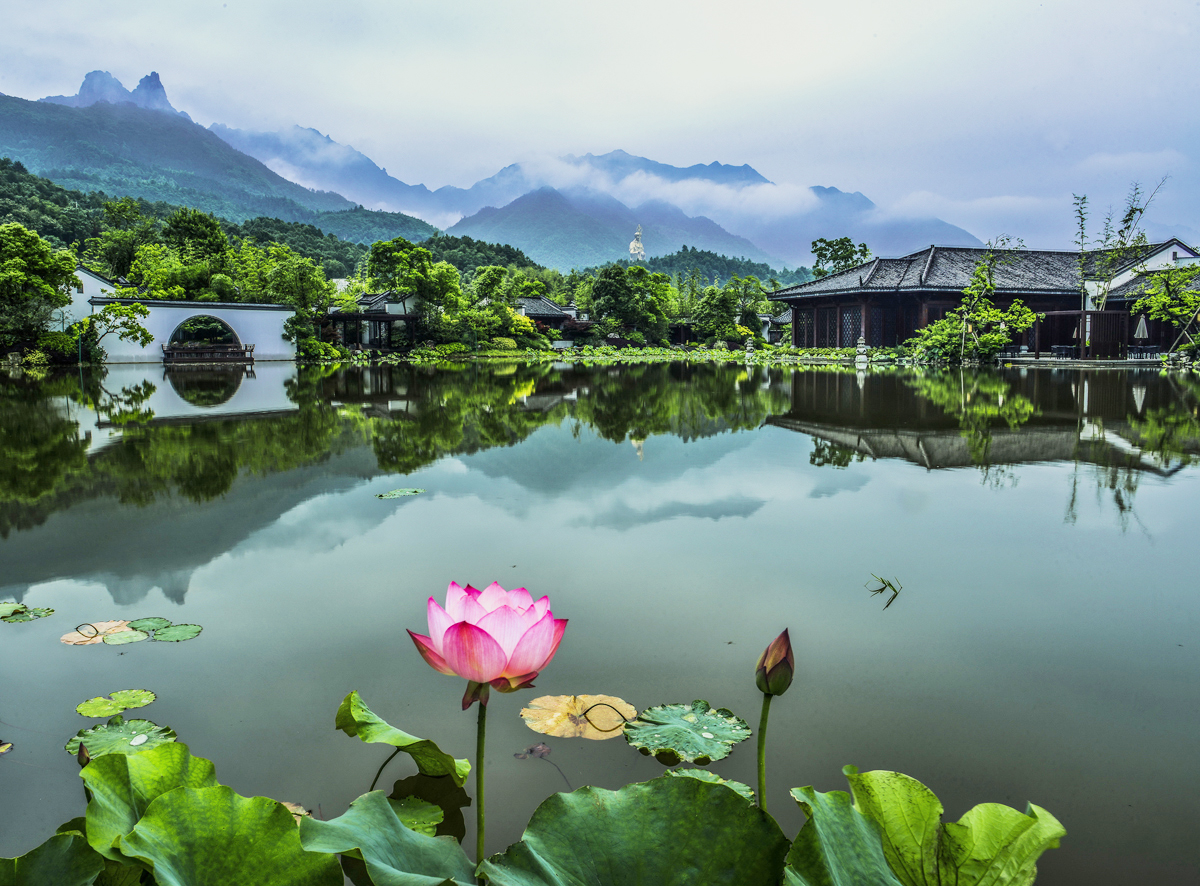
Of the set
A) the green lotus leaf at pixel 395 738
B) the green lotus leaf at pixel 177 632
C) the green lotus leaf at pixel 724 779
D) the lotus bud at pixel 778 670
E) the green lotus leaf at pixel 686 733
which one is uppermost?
the lotus bud at pixel 778 670

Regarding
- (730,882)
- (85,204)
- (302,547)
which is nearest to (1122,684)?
(730,882)

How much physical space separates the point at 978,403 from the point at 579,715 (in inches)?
442

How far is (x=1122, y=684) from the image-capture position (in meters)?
2.27

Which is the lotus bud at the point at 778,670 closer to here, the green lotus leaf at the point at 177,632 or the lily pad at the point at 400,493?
the green lotus leaf at the point at 177,632

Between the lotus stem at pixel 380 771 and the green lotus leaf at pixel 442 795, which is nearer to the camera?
the green lotus leaf at pixel 442 795

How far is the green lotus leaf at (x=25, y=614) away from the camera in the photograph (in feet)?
9.38

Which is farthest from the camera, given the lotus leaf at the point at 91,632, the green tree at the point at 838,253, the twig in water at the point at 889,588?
the green tree at the point at 838,253

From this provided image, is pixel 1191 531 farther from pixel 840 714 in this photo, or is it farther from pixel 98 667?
pixel 98 667

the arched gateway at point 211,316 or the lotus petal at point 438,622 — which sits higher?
the arched gateway at point 211,316

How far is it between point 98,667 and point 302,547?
143 cm

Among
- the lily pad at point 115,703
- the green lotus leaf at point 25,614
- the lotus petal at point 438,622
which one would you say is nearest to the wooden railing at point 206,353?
the green lotus leaf at point 25,614

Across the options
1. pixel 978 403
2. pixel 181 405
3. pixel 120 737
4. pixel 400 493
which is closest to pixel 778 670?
pixel 120 737

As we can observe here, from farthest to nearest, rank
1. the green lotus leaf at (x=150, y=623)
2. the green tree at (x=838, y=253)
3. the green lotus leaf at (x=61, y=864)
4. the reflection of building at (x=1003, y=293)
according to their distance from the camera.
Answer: the green tree at (x=838, y=253) < the reflection of building at (x=1003, y=293) < the green lotus leaf at (x=150, y=623) < the green lotus leaf at (x=61, y=864)

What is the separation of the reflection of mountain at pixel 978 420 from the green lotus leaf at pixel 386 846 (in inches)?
224
